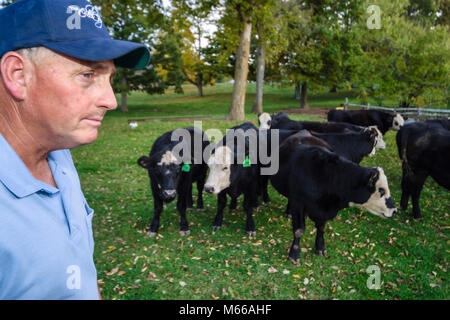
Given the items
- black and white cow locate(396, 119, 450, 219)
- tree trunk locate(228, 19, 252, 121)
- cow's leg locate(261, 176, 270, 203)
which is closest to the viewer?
black and white cow locate(396, 119, 450, 219)

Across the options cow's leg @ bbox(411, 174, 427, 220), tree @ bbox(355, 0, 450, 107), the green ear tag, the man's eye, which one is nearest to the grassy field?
cow's leg @ bbox(411, 174, 427, 220)

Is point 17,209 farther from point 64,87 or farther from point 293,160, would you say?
point 293,160

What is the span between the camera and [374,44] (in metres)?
26.9

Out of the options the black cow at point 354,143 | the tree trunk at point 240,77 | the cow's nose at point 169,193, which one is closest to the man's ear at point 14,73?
the cow's nose at point 169,193

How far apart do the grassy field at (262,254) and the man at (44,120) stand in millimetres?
3574

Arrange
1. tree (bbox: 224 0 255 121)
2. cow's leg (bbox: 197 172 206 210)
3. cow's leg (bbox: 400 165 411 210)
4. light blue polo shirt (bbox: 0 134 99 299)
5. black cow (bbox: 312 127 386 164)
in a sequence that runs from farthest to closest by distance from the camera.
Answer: tree (bbox: 224 0 255 121)
black cow (bbox: 312 127 386 164)
cow's leg (bbox: 197 172 206 210)
cow's leg (bbox: 400 165 411 210)
light blue polo shirt (bbox: 0 134 99 299)

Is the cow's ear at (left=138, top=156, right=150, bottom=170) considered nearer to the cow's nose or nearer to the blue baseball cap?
the cow's nose

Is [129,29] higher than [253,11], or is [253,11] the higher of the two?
[129,29]

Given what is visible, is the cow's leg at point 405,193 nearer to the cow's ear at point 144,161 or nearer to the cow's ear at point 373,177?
the cow's ear at point 373,177

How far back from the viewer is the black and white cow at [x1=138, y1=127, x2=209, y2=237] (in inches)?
209

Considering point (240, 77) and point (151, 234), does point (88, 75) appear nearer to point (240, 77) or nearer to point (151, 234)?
point (151, 234)

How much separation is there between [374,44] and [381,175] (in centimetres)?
2716
